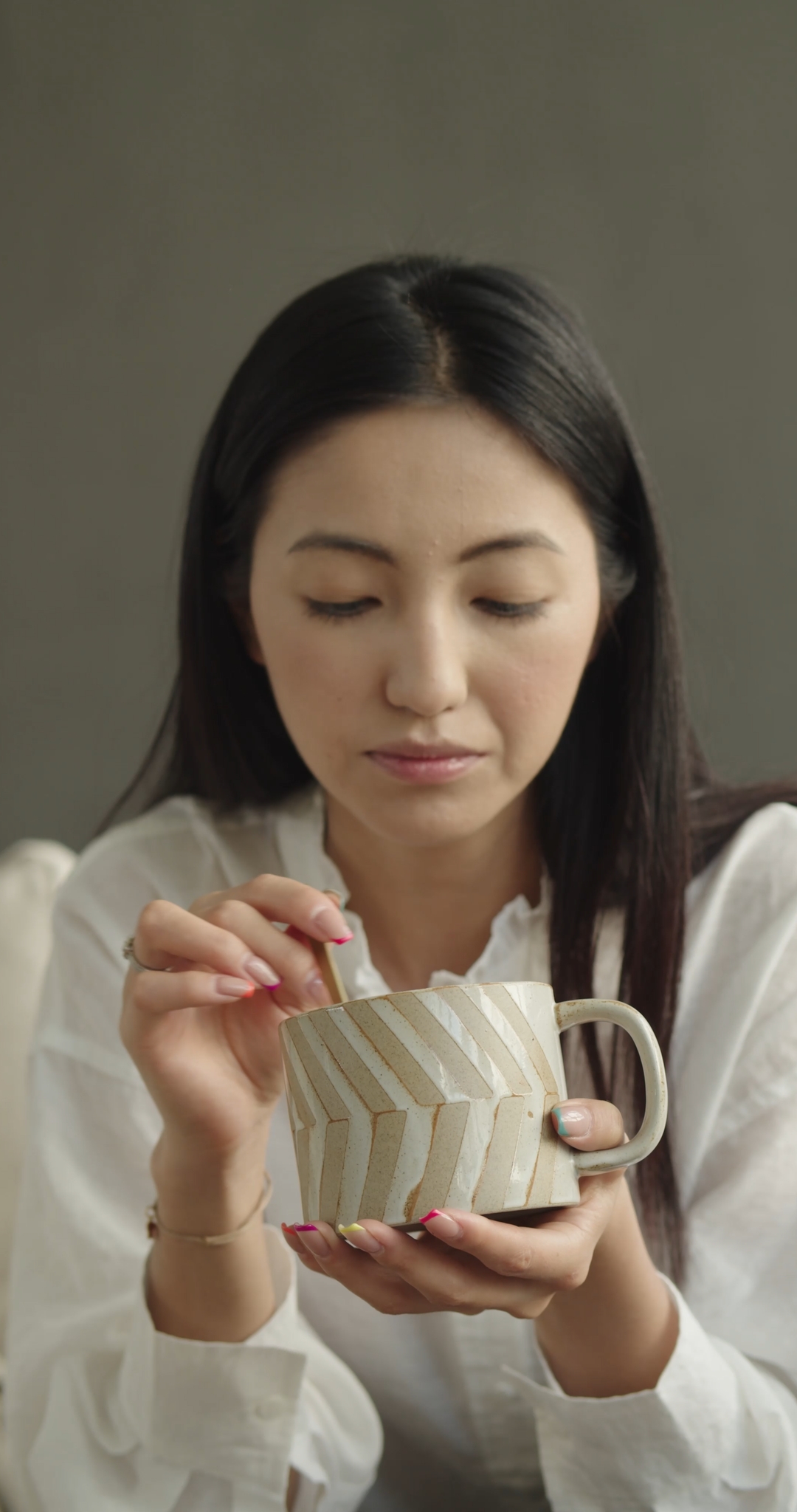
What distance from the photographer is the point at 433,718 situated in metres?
0.90

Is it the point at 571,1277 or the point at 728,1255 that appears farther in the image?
the point at 728,1255

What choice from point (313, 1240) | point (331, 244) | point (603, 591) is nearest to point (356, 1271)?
point (313, 1240)

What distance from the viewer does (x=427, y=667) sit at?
0.87 meters

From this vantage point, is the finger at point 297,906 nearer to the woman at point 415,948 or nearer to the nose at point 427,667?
the woman at point 415,948

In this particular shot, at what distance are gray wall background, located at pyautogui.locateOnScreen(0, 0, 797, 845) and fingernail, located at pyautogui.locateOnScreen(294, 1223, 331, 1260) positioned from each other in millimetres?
1176

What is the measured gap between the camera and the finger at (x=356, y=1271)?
625mm

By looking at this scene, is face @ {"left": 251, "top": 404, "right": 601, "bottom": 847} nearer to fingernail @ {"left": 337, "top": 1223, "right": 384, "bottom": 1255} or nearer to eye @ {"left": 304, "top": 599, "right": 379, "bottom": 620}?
eye @ {"left": 304, "top": 599, "right": 379, "bottom": 620}

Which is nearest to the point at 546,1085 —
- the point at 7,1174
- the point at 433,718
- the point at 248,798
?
the point at 433,718

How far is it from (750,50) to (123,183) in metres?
0.90

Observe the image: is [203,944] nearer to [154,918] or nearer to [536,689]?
[154,918]

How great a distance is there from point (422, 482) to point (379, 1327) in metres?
0.69

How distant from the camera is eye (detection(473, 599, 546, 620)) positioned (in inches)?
36.4

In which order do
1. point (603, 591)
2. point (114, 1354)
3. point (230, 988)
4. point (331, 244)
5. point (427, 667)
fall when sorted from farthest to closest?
point (331, 244) < point (603, 591) < point (114, 1354) < point (427, 667) < point (230, 988)

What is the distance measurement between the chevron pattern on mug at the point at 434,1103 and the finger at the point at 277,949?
0.17 meters
